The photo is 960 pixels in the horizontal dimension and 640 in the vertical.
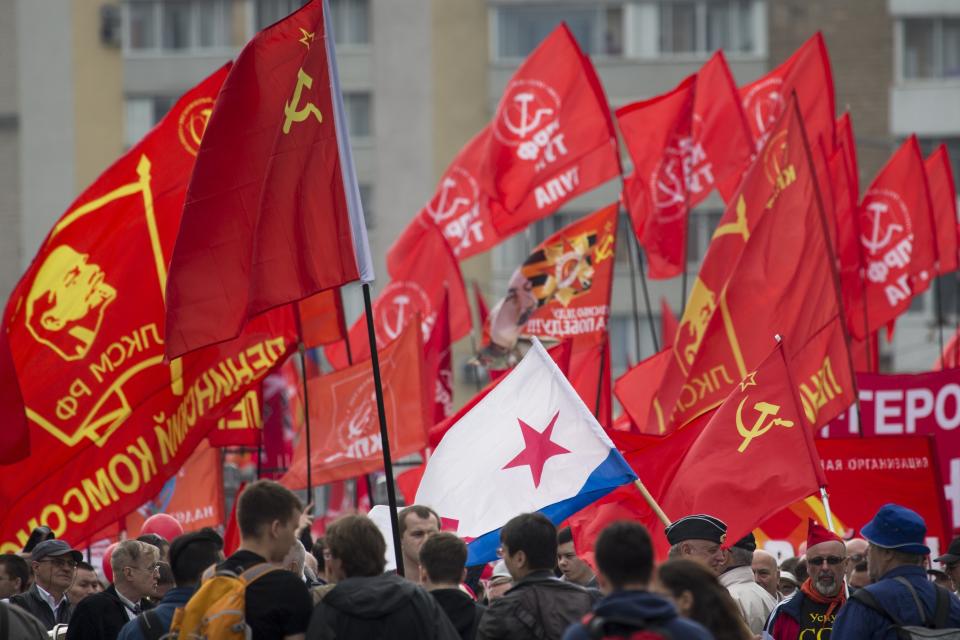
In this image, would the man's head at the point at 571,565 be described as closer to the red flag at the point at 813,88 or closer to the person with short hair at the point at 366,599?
the person with short hair at the point at 366,599

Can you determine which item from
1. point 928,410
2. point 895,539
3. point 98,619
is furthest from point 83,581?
point 928,410

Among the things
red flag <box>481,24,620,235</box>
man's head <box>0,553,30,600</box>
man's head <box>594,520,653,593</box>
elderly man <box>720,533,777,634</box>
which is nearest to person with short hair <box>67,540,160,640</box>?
man's head <box>0,553,30,600</box>

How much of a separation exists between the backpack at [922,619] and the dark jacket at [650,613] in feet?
6.38

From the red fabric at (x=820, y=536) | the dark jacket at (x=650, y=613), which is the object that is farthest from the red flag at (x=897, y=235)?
the dark jacket at (x=650, y=613)

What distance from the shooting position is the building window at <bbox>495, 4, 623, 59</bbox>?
43.4 m

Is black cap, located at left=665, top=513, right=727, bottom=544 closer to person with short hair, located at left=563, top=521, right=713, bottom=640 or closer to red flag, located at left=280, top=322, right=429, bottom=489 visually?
person with short hair, located at left=563, top=521, right=713, bottom=640

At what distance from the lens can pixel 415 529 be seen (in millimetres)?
8641

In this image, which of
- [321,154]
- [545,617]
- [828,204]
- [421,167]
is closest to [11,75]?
[421,167]

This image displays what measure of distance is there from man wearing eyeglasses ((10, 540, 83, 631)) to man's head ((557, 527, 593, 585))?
2955 mm

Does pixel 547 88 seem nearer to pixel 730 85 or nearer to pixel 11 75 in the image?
pixel 730 85

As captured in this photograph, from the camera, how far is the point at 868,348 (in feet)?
64.1

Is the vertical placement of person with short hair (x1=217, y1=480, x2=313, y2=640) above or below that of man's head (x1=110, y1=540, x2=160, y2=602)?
above

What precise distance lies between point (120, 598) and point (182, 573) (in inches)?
59.8

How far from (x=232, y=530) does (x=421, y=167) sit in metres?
30.5
